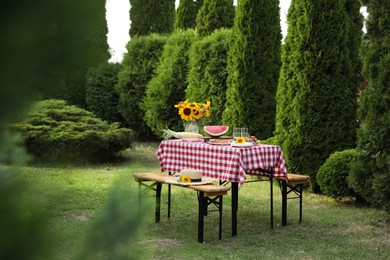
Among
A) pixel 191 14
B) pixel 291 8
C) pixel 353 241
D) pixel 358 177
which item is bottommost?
pixel 353 241

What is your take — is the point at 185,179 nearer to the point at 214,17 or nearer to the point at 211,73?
the point at 211,73

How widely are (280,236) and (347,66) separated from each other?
3930 millimetres

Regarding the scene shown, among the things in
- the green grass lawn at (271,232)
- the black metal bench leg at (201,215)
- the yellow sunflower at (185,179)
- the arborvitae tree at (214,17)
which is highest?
the arborvitae tree at (214,17)

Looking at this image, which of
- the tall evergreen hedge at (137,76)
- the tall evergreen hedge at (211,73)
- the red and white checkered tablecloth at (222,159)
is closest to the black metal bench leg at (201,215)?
the red and white checkered tablecloth at (222,159)

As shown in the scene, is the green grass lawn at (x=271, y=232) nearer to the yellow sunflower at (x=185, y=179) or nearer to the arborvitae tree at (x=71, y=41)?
the yellow sunflower at (x=185, y=179)

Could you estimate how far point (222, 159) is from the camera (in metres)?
6.09

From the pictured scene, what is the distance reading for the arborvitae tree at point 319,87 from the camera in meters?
8.45

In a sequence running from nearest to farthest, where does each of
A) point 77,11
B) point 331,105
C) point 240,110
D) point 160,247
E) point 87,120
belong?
1. point 77,11
2. point 160,247
3. point 331,105
4. point 240,110
5. point 87,120

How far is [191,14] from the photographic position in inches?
672

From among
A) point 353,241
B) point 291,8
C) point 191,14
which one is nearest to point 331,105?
point 291,8

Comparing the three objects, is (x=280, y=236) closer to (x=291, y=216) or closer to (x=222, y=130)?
(x=291, y=216)

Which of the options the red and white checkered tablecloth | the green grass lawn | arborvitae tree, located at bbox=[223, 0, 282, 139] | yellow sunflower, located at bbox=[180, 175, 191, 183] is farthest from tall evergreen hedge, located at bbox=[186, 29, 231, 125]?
yellow sunflower, located at bbox=[180, 175, 191, 183]

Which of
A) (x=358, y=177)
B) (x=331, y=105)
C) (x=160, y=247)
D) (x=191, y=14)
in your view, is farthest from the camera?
(x=191, y=14)

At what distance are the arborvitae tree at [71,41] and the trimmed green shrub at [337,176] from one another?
7.32 meters
